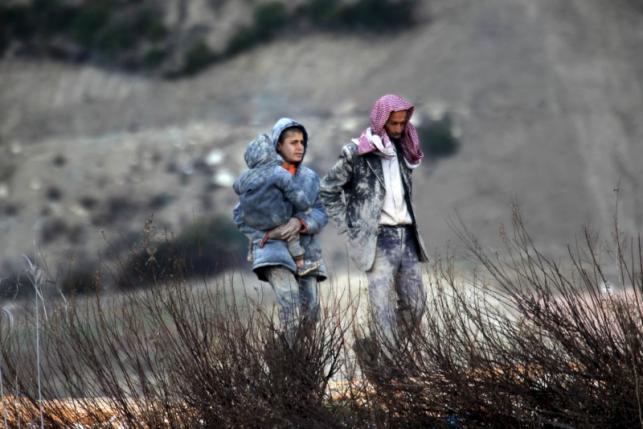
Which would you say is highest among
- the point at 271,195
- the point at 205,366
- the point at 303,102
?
the point at 303,102

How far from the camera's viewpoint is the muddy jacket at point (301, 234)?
9125mm

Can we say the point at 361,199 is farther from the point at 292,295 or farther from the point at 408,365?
the point at 408,365

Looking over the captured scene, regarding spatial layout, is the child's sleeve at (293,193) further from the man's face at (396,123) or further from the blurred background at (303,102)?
the blurred background at (303,102)

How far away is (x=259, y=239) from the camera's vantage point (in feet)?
30.2

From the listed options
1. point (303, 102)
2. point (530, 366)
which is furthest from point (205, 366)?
point (303, 102)

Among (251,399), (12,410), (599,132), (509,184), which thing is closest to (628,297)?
(251,399)

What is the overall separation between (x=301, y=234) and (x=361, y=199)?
454 mm

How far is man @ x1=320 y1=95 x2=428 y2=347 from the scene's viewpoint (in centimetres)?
939

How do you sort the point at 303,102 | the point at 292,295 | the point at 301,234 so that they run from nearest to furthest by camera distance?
the point at 292,295 < the point at 301,234 < the point at 303,102

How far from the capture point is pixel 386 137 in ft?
30.9

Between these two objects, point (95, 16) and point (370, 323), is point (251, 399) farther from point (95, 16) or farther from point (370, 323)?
point (95, 16)

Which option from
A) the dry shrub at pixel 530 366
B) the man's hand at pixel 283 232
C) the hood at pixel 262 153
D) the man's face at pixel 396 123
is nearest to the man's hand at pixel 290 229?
the man's hand at pixel 283 232

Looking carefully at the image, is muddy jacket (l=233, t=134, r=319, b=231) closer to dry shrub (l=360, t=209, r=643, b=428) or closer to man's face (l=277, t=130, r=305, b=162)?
man's face (l=277, t=130, r=305, b=162)

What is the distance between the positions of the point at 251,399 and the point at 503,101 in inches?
1092
